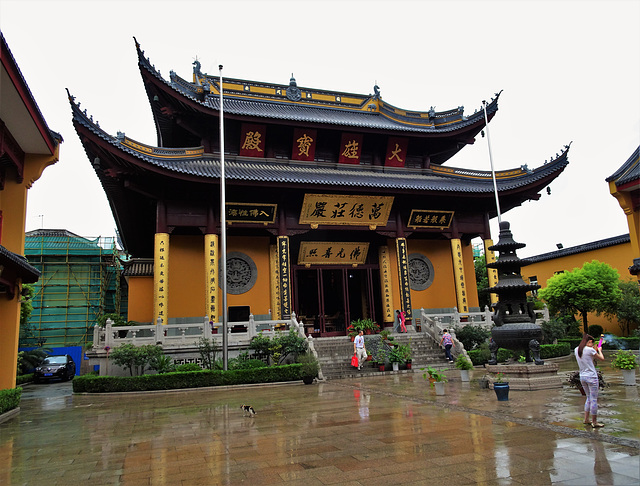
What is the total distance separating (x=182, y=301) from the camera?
1909 cm

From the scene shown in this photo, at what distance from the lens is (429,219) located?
21859 millimetres

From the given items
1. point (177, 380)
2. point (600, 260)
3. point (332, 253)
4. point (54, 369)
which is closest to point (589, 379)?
point (177, 380)

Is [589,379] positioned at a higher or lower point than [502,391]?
higher

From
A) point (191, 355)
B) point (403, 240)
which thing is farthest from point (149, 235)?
point (403, 240)

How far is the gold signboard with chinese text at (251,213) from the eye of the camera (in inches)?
747

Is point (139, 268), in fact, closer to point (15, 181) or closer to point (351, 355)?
point (15, 181)

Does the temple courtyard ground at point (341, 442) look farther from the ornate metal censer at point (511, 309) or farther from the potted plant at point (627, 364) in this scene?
the ornate metal censer at point (511, 309)

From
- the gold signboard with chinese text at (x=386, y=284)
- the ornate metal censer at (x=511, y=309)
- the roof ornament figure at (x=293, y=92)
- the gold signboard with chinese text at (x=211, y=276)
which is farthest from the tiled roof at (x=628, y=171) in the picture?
the roof ornament figure at (x=293, y=92)

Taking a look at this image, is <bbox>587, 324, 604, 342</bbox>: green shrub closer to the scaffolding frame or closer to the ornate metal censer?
the ornate metal censer

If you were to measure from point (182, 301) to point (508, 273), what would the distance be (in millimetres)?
12618

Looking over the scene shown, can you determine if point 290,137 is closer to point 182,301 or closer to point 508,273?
point 182,301

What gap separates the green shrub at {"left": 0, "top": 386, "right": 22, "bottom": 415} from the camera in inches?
399

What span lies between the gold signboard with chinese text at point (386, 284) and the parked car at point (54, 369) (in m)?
16.7

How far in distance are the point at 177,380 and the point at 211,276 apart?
15.8 ft
